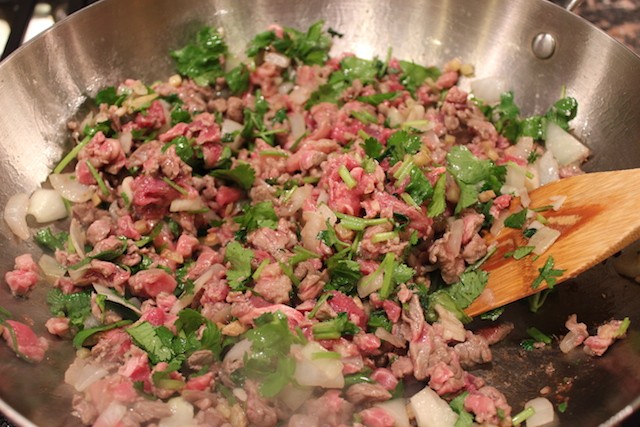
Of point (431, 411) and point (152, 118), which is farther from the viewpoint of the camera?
point (152, 118)

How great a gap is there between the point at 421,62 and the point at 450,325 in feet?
6.08

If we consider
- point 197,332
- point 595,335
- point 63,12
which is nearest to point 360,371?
point 197,332

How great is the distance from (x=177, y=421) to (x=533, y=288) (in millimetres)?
1697

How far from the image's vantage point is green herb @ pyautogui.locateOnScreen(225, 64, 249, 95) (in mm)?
3578

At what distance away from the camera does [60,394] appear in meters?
2.48

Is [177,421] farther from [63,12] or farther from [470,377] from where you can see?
[63,12]

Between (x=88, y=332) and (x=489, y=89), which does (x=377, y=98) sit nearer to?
(x=489, y=89)

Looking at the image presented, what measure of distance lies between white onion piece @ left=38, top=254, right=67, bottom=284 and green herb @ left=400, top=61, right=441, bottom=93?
88.2 inches

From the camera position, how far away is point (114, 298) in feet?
9.18

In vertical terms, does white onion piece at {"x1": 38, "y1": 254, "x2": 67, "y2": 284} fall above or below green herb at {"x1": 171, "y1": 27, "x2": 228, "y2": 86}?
below

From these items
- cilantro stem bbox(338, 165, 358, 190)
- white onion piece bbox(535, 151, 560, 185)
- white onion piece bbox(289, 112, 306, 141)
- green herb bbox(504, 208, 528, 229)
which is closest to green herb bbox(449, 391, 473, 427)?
green herb bbox(504, 208, 528, 229)

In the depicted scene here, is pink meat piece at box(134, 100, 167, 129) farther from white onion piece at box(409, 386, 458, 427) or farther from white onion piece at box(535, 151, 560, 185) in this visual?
white onion piece at box(535, 151, 560, 185)

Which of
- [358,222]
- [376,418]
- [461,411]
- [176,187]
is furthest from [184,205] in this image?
[461,411]

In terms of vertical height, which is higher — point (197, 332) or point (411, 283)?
point (197, 332)
